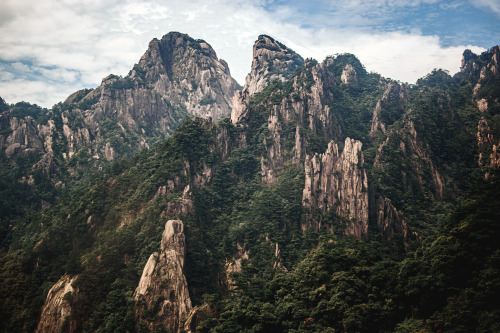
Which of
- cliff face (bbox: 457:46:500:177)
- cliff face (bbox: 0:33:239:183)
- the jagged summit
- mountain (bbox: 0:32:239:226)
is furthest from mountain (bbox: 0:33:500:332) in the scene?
the jagged summit

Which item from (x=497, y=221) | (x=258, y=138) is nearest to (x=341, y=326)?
(x=497, y=221)

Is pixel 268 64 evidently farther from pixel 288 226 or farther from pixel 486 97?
pixel 288 226

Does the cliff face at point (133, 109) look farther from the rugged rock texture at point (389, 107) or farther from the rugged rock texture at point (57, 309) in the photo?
the rugged rock texture at point (389, 107)

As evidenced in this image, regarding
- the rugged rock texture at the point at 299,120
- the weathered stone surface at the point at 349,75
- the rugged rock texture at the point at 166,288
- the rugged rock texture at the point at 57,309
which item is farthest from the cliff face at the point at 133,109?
the rugged rock texture at the point at 166,288

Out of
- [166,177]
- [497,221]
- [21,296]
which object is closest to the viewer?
[497,221]

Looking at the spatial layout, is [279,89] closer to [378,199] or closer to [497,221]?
[378,199]

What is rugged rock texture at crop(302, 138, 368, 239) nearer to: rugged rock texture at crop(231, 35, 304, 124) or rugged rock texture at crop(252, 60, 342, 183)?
rugged rock texture at crop(252, 60, 342, 183)
